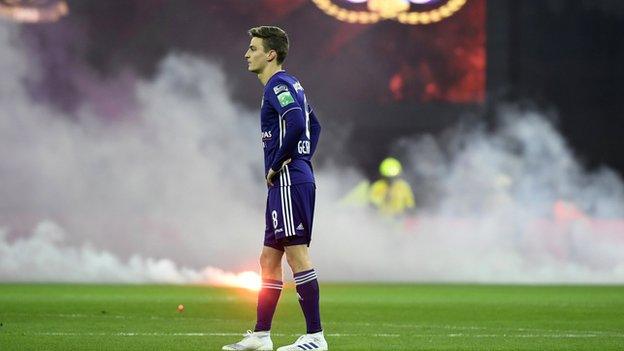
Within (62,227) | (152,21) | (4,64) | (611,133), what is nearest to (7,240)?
(62,227)

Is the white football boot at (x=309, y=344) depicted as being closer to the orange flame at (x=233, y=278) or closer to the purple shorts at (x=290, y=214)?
the purple shorts at (x=290, y=214)

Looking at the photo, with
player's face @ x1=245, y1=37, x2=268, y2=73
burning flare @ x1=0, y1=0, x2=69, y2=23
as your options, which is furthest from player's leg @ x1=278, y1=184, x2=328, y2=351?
burning flare @ x1=0, y1=0, x2=69, y2=23

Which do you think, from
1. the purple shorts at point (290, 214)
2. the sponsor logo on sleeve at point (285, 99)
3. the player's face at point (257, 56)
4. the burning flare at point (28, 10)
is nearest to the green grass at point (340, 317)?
the purple shorts at point (290, 214)

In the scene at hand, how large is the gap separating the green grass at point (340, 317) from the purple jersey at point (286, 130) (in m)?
1.05

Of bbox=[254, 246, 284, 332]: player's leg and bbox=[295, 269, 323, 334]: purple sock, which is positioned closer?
bbox=[295, 269, 323, 334]: purple sock

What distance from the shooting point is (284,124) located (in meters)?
7.71

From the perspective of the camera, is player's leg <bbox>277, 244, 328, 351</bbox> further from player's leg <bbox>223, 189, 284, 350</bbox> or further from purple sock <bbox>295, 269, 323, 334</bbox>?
player's leg <bbox>223, 189, 284, 350</bbox>

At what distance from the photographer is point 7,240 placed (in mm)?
18391

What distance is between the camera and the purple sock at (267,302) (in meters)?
7.80

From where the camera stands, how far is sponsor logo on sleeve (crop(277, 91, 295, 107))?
7.68 meters

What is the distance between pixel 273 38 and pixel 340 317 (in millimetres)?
3496

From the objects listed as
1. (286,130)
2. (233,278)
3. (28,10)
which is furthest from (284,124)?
(28,10)

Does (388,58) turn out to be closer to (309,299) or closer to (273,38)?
(273,38)

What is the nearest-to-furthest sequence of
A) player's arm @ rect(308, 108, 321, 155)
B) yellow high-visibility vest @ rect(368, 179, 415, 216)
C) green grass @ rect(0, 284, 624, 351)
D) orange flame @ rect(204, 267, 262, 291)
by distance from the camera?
player's arm @ rect(308, 108, 321, 155) < green grass @ rect(0, 284, 624, 351) < orange flame @ rect(204, 267, 262, 291) < yellow high-visibility vest @ rect(368, 179, 415, 216)
